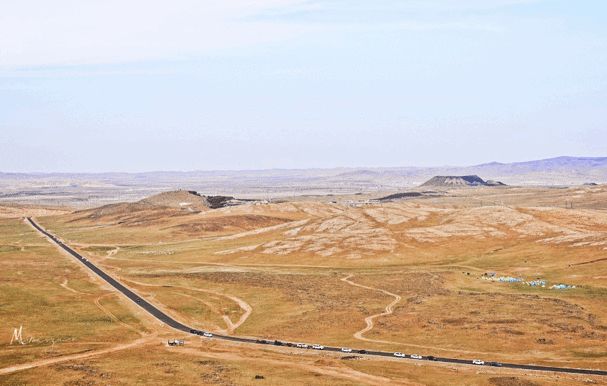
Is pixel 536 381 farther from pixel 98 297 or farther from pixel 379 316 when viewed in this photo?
pixel 98 297

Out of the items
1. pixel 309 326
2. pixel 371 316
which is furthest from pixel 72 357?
pixel 371 316

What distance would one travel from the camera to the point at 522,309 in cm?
14325

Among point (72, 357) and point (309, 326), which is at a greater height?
point (72, 357)

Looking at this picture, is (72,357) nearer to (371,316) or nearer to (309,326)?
(309,326)

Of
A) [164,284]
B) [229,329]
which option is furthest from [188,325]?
[164,284]

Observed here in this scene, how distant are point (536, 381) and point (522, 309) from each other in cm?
5327

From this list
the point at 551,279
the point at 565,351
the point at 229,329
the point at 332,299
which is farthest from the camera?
the point at 551,279

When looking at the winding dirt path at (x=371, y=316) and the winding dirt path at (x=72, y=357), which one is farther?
the winding dirt path at (x=371, y=316)

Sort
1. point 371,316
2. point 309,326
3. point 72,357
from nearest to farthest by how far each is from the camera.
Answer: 1. point 72,357
2. point 309,326
3. point 371,316

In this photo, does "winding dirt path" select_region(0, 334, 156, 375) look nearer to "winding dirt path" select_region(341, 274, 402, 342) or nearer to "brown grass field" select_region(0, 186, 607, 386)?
"brown grass field" select_region(0, 186, 607, 386)

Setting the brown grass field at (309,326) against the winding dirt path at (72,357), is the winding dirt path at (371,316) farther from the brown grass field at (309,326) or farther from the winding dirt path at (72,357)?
the winding dirt path at (72,357)

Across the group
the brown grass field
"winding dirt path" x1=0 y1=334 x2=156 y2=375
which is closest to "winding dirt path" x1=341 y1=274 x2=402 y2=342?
the brown grass field

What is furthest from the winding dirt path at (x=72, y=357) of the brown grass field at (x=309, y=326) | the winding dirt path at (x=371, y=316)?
the winding dirt path at (x=371, y=316)

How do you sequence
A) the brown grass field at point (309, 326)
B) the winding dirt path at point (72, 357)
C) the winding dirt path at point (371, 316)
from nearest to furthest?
the brown grass field at point (309, 326)
the winding dirt path at point (72, 357)
the winding dirt path at point (371, 316)
